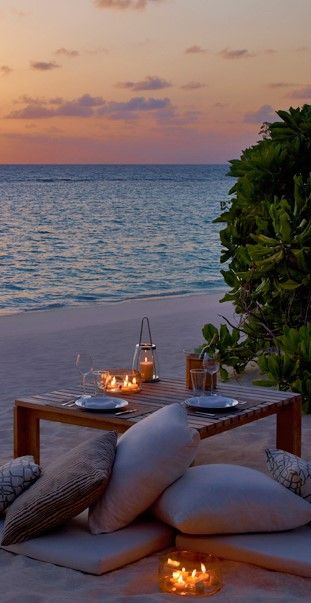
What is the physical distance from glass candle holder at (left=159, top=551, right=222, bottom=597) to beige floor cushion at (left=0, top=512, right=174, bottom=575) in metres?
0.19

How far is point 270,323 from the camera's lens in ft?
23.7

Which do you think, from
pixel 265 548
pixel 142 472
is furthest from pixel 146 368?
pixel 265 548

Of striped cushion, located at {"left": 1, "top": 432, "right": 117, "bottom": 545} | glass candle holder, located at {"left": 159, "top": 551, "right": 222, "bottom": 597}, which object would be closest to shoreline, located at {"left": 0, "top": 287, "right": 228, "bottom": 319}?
striped cushion, located at {"left": 1, "top": 432, "right": 117, "bottom": 545}

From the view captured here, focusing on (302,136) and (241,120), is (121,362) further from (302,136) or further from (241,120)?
(241,120)

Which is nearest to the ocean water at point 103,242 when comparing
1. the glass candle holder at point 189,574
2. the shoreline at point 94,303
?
the shoreline at point 94,303

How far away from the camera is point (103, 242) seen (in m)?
32.9

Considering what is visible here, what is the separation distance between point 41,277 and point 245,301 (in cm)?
1503

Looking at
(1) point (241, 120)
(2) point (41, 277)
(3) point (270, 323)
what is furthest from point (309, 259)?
(1) point (241, 120)

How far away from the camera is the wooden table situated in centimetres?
432

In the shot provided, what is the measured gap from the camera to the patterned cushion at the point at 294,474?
3.95 meters

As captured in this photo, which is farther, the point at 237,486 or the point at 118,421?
the point at 118,421

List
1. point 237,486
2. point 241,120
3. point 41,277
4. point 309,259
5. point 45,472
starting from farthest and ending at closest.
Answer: point 241,120, point 41,277, point 309,259, point 45,472, point 237,486

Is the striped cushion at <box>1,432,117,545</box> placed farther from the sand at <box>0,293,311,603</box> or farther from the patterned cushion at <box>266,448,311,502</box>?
the patterned cushion at <box>266,448,311,502</box>

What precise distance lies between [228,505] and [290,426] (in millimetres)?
1332
